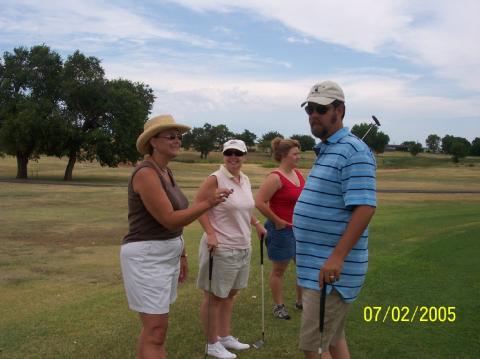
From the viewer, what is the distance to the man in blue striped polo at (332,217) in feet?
11.3

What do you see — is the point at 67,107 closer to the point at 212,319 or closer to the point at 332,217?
the point at 212,319

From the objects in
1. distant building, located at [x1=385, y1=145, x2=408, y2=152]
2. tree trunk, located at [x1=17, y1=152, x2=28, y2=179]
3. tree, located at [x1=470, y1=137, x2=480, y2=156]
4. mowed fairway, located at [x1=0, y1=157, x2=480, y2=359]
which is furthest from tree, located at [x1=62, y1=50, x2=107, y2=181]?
tree, located at [x1=470, y1=137, x2=480, y2=156]

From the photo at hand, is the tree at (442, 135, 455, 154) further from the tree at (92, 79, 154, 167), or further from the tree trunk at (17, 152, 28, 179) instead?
the tree trunk at (17, 152, 28, 179)

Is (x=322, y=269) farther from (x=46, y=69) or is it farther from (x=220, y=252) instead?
(x=46, y=69)

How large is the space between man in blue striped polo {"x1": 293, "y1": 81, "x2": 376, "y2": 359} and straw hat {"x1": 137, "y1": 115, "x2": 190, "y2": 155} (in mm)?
1059

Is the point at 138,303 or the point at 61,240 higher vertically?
the point at 138,303

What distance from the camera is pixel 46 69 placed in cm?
4406

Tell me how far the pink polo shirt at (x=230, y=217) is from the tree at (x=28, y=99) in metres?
38.0

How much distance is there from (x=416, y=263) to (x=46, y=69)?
40599mm

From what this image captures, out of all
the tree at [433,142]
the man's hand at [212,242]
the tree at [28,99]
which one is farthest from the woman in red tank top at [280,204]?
the tree at [433,142]

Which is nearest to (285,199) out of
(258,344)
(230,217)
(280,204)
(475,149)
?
(280,204)

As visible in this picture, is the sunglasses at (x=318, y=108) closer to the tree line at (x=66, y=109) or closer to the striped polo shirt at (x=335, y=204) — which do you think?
the striped polo shirt at (x=335, y=204)

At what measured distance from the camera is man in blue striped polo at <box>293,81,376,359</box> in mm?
3443

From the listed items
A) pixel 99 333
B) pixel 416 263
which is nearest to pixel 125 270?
pixel 99 333
